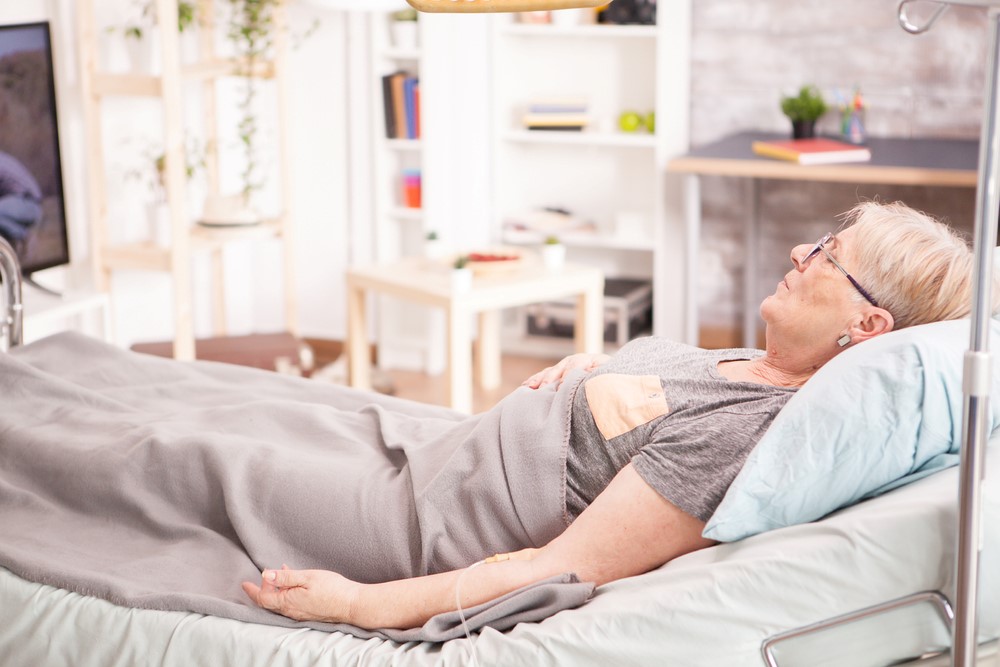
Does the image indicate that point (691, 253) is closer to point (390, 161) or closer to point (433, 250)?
point (433, 250)

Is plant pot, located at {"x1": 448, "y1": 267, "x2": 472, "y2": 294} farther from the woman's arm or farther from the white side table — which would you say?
the woman's arm

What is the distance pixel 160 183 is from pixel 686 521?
268cm

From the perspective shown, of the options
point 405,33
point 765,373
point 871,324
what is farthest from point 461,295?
point 871,324

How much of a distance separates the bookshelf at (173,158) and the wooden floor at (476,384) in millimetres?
552

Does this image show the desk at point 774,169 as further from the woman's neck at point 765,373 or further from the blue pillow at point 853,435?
the blue pillow at point 853,435

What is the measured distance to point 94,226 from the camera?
11.8 ft

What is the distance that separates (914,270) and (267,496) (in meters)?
0.95

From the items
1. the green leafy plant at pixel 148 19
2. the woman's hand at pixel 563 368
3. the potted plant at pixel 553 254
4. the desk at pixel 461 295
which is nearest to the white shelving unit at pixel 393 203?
the desk at pixel 461 295

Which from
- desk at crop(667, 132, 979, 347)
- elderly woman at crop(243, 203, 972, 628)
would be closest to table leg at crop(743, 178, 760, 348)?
desk at crop(667, 132, 979, 347)

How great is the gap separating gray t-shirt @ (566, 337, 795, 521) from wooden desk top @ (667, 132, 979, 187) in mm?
→ 1987

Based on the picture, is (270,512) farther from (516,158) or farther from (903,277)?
(516,158)

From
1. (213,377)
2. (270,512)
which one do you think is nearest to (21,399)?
(213,377)

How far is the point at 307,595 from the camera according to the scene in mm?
1522

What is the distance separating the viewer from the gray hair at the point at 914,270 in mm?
1571
